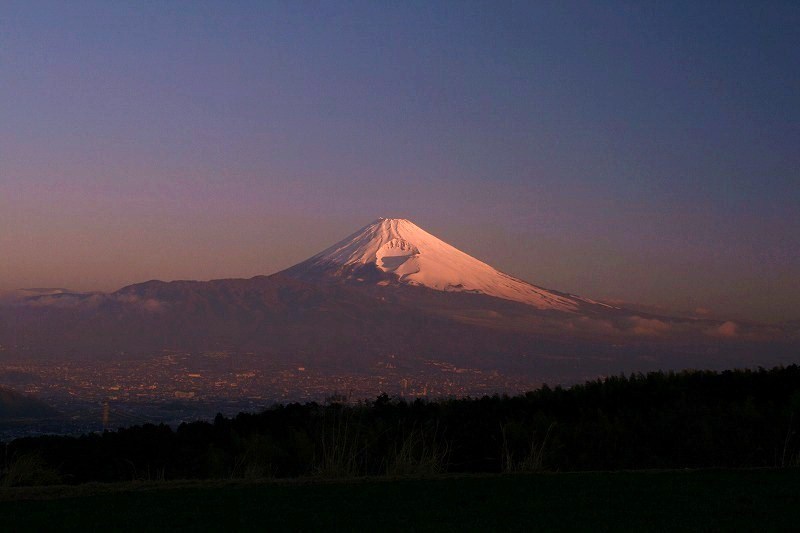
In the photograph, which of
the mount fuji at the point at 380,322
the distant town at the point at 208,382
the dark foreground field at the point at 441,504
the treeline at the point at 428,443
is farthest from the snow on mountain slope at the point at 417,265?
the dark foreground field at the point at 441,504

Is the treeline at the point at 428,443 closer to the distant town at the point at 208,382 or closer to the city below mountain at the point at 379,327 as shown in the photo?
the distant town at the point at 208,382

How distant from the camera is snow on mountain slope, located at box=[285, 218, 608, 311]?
3408 inches

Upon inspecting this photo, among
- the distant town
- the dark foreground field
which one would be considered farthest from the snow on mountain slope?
the dark foreground field

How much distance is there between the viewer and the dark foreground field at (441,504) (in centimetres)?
745

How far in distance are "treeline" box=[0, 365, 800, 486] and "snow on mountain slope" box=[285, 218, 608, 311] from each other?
228ft

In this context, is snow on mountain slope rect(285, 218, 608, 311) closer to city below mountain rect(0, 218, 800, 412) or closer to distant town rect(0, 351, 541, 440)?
city below mountain rect(0, 218, 800, 412)

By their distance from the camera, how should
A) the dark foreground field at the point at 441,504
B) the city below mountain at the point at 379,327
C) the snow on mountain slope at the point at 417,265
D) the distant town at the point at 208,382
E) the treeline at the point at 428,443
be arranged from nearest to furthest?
the dark foreground field at the point at 441,504
the treeline at the point at 428,443
the distant town at the point at 208,382
the city below mountain at the point at 379,327
the snow on mountain slope at the point at 417,265

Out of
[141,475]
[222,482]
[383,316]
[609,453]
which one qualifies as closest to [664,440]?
[609,453]

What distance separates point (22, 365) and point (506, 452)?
46285mm

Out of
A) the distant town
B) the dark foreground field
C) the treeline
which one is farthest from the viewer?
the distant town

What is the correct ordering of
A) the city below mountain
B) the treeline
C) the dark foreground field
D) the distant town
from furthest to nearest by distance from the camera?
1. the city below mountain
2. the distant town
3. the treeline
4. the dark foreground field

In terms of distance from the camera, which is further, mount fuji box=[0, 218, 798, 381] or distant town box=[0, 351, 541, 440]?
mount fuji box=[0, 218, 798, 381]

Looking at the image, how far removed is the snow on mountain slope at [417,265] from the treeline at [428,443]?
69.6 metres

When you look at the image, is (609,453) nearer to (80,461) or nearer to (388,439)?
(388,439)
